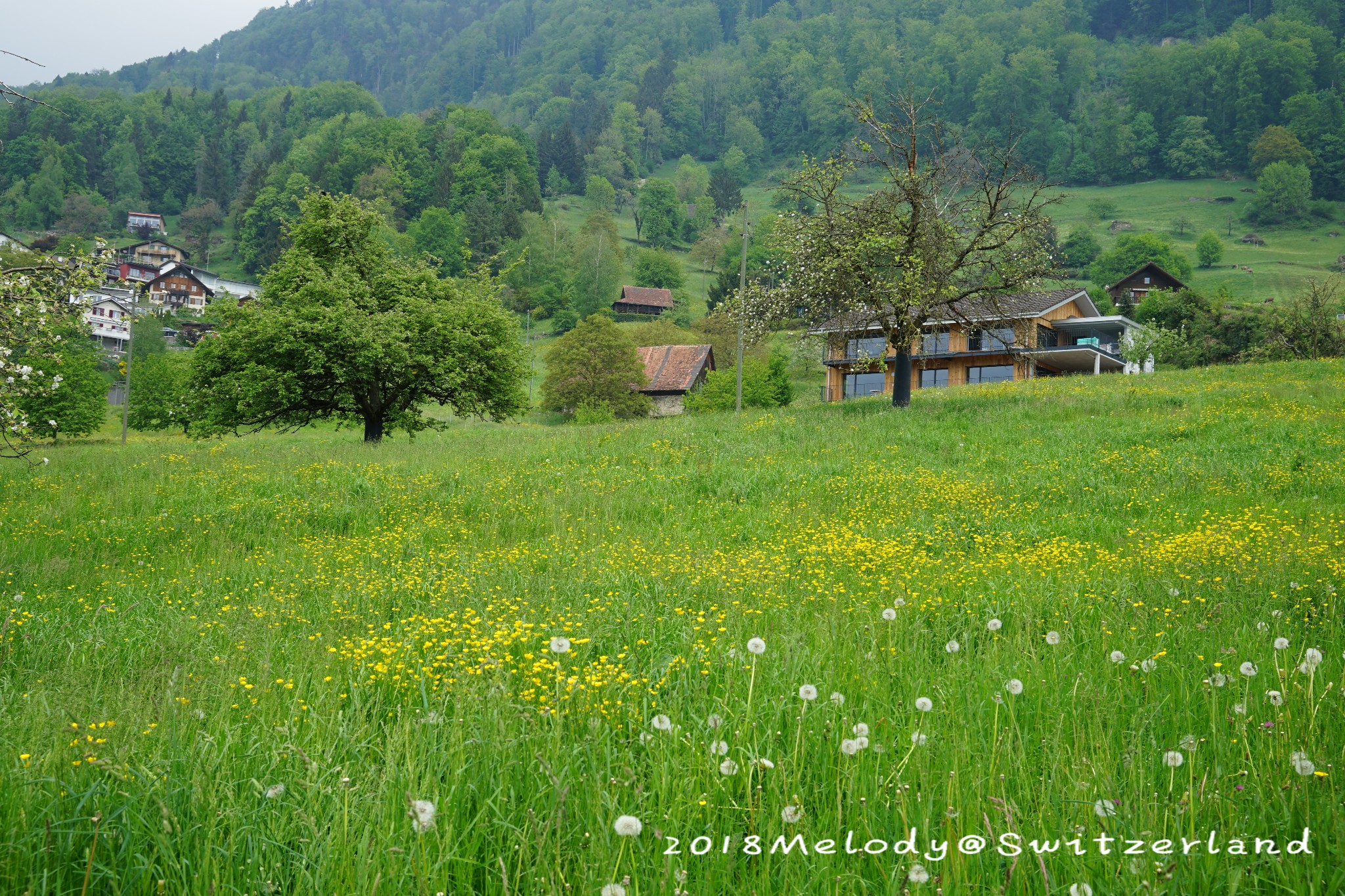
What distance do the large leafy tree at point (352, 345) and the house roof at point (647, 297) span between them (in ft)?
301

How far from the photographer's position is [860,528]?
396 inches

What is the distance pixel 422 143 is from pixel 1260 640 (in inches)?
6877

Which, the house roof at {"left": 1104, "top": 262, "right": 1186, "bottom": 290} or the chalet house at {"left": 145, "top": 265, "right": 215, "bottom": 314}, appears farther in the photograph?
the chalet house at {"left": 145, "top": 265, "right": 215, "bottom": 314}

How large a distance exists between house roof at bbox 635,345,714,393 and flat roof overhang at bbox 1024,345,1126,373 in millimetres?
30666

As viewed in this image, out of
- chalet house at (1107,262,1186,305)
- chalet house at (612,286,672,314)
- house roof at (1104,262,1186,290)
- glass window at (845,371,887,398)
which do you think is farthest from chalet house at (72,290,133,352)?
chalet house at (612,286,672,314)

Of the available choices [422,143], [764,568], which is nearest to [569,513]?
[764,568]

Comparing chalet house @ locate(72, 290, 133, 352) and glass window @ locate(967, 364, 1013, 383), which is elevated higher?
chalet house @ locate(72, 290, 133, 352)

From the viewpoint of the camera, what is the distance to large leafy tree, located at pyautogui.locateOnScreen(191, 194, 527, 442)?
24203 mm

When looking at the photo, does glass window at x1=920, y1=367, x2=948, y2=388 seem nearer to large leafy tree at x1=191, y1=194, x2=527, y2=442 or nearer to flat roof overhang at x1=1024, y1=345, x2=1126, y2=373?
flat roof overhang at x1=1024, y1=345, x2=1126, y2=373

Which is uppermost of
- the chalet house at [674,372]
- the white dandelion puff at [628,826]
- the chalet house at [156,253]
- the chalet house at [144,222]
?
the chalet house at [144,222]

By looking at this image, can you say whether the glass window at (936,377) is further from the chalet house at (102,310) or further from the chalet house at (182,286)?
the chalet house at (182,286)

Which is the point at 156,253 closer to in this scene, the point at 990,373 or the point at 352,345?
the point at 352,345

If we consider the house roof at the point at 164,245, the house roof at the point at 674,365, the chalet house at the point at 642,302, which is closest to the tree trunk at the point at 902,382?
the house roof at the point at 674,365

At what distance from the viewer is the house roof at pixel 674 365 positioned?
7500cm
